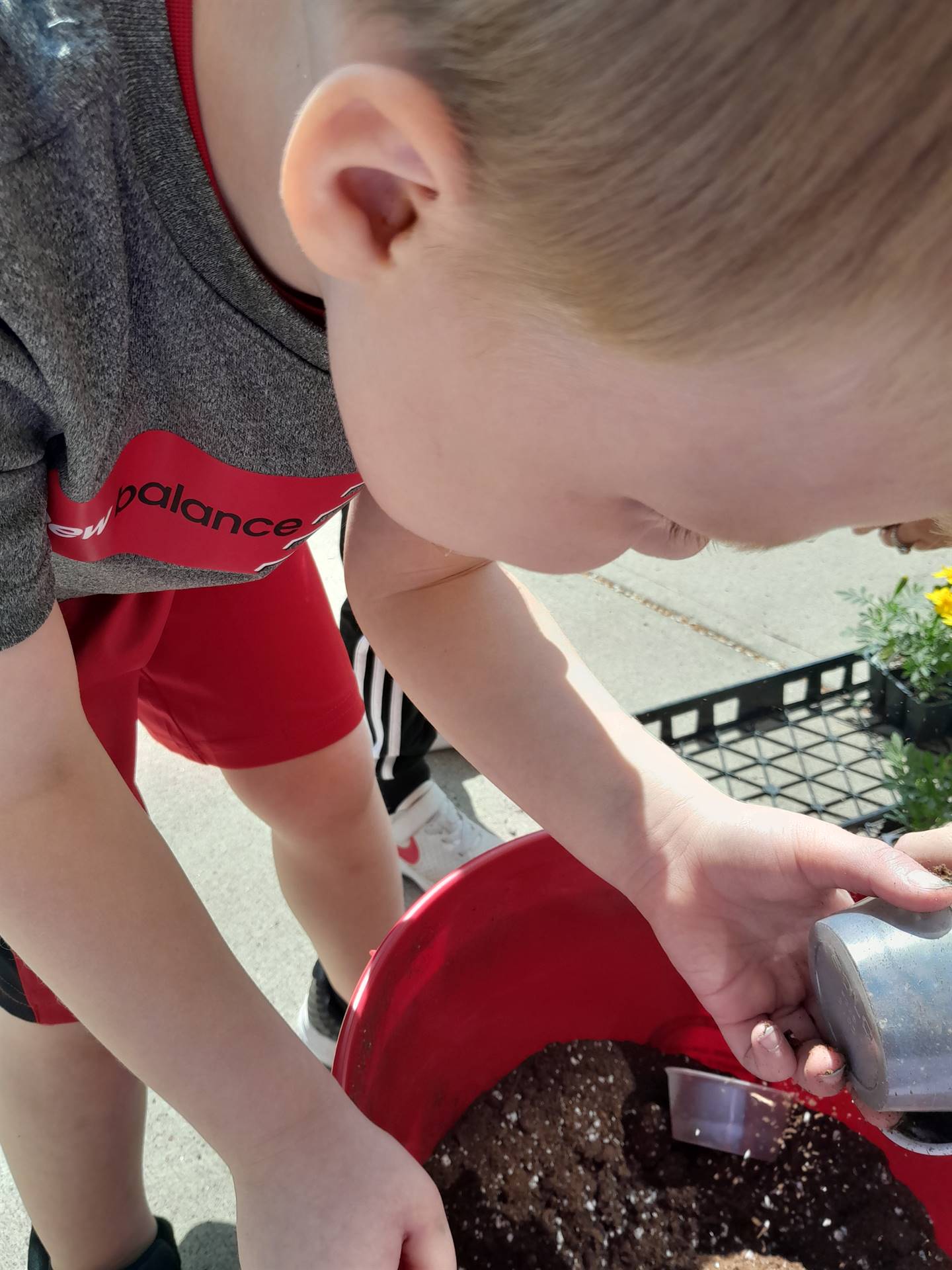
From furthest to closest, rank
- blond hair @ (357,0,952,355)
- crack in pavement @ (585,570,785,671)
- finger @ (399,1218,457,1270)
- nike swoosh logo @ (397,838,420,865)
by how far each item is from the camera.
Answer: crack in pavement @ (585,570,785,671) → nike swoosh logo @ (397,838,420,865) → finger @ (399,1218,457,1270) → blond hair @ (357,0,952,355)

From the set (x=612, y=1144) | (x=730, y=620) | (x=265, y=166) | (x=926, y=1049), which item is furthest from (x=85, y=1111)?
(x=730, y=620)

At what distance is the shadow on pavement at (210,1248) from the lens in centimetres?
110

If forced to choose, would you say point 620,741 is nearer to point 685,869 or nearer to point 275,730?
point 685,869

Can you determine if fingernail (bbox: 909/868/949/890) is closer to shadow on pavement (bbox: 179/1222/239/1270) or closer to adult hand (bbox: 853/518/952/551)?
adult hand (bbox: 853/518/952/551)

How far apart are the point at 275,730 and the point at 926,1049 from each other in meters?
0.65

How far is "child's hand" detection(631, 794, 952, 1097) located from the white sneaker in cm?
61

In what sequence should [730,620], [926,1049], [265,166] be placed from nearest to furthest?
1. [265,166]
2. [926,1049]
3. [730,620]

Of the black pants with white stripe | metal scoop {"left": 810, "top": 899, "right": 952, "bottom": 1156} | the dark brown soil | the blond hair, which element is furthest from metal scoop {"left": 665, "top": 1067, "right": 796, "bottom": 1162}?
the blond hair

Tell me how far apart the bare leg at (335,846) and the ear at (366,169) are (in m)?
0.70

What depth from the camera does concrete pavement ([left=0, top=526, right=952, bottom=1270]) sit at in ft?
3.82

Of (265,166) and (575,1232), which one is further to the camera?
(575,1232)

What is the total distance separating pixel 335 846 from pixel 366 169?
84cm

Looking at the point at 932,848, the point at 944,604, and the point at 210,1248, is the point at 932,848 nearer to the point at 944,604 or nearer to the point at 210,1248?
the point at 944,604

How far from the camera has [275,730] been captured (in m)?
1.06
